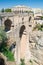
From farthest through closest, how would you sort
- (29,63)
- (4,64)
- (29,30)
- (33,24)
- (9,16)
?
1. (33,24)
2. (29,30)
3. (29,63)
4. (9,16)
5. (4,64)

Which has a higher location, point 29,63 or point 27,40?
point 27,40

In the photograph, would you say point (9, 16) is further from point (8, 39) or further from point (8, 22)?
point (8, 39)

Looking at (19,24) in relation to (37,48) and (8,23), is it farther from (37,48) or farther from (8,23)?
(37,48)

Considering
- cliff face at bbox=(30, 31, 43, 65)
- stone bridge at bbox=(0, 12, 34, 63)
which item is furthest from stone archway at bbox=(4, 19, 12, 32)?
cliff face at bbox=(30, 31, 43, 65)

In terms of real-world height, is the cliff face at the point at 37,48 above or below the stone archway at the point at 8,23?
below

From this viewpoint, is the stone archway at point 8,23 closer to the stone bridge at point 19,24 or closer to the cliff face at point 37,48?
the stone bridge at point 19,24

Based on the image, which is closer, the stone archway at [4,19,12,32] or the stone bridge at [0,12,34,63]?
the stone bridge at [0,12,34,63]

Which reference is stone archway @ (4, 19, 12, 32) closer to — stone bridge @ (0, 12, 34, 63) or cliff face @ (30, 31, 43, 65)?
stone bridge @ (0, 12, 34, 63)

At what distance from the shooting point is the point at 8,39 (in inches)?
376

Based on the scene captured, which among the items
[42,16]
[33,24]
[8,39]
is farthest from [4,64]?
[42,16]

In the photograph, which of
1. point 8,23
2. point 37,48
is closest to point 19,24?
point 8,23

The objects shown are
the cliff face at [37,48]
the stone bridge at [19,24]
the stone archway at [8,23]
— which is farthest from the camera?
the cliff face at [37,48]

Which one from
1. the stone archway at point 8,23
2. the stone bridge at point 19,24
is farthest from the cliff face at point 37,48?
the stone archway at point 8,23

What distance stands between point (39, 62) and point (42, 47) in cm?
136
